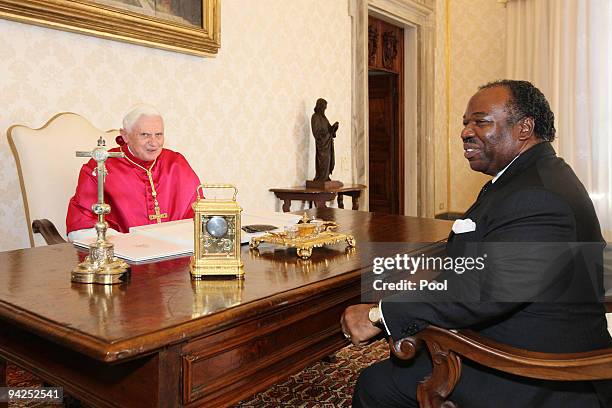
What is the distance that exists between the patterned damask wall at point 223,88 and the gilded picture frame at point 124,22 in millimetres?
108

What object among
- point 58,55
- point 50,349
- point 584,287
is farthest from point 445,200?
point 50,349

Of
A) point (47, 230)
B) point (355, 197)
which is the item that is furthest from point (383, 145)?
point (47, 230)

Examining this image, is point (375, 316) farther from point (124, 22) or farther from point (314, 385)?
point (124, 22)

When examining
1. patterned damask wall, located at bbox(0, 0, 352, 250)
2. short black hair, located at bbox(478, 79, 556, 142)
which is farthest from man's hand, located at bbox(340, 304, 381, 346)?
patterned damask wall, located at bbox(0, 0, 352, 250)

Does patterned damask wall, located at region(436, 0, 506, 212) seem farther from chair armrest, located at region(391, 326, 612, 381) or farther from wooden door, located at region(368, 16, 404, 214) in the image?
chair armrest, located at region(391, 326, 612, 381)

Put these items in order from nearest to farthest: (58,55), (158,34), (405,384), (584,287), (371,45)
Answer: (584,287) → (405,384) → (58,55) → (158,34) → (371,45)

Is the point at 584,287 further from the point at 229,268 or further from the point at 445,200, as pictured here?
the point at 445,200

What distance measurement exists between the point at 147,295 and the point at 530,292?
1006 mm

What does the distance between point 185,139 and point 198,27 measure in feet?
2.97

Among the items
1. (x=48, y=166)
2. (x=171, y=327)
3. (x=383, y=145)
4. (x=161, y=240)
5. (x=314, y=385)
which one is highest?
(x=383, y=145)

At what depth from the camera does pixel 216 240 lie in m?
1.71

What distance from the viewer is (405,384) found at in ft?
5.83

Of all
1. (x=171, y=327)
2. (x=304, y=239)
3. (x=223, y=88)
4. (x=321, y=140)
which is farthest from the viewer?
(x=321, y=140)

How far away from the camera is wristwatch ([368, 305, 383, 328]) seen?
1.66 m
